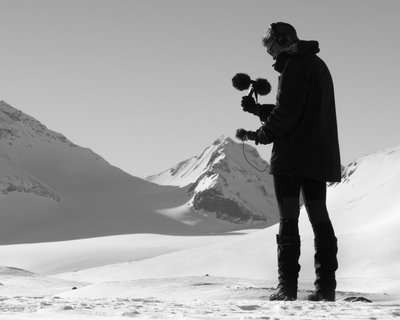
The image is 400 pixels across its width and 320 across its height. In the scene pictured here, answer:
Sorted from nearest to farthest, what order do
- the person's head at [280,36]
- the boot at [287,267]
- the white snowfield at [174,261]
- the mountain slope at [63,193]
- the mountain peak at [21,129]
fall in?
the white snowfield at [174,261] → the boot at [287,267] → the person's head at [280,36] → the mountain slope at [63,193] → the mountain peak at [21,129]

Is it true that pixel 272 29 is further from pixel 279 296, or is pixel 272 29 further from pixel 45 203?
pixel 45 203

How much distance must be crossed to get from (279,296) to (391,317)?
67.0 inches

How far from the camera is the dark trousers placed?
237 inches

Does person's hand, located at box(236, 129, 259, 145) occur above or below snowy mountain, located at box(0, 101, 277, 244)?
below

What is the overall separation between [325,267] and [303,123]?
1175mm

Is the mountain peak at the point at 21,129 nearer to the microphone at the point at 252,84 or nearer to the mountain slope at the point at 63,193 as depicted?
the mountain slope at the point at 63,193

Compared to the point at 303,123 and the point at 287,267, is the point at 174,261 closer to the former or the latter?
the point at 287,267

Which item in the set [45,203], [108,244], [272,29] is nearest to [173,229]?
[45,203]

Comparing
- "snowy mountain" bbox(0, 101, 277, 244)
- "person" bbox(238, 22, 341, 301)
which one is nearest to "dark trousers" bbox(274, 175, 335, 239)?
"person" bbox(238, 22, 341, 301)

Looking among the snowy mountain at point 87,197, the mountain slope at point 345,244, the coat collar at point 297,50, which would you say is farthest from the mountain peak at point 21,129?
the coat collar at point 297,50

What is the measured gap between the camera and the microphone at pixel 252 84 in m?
6.48

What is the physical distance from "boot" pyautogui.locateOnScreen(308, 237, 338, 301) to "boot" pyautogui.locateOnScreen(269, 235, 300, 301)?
183mm

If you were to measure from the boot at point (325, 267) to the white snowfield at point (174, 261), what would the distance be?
38 centimetres

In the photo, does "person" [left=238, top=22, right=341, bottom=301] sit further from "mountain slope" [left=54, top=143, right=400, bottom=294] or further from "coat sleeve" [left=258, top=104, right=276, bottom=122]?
"mountain slope" [left=54, top=143, right=400, bottom=294]
